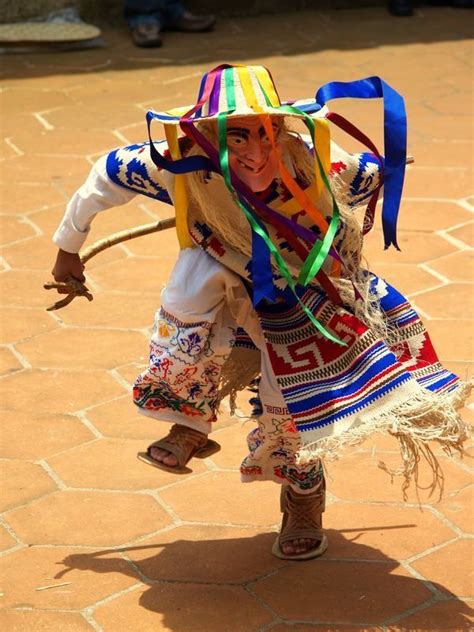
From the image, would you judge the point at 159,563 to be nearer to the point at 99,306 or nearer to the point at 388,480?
the point at 388,480

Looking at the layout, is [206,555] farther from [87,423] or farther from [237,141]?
[237,141]

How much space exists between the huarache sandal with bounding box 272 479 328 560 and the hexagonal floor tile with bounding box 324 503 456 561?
0.06m

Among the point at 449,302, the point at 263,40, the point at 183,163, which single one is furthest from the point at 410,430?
the point at 263,40

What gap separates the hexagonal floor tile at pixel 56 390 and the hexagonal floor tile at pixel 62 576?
83 cm

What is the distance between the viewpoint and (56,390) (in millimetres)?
4254

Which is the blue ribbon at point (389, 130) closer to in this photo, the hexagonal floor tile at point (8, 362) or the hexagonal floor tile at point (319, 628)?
the hexagonal floor tile at point (319, 628)

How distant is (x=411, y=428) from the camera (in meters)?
2.82

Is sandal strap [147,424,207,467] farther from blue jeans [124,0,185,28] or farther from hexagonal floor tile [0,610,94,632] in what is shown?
blue jeans [124,0,185,28]

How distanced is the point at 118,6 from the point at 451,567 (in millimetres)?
6152

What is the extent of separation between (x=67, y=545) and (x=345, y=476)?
2.81 feet

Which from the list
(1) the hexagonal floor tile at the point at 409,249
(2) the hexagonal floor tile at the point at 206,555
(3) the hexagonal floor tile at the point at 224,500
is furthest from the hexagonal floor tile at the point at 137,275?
(2) the hexagonal floor tile at the point at 206,555

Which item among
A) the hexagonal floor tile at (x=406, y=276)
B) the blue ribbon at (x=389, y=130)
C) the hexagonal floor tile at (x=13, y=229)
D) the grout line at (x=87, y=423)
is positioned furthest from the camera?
the hexagonal floor tile at (x=13, y=229)

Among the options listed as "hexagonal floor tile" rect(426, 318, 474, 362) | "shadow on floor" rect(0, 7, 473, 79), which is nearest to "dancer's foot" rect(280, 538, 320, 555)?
"hexagonal floor tile" rect(426, 318, 474, 362)

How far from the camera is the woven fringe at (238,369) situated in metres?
3.20
